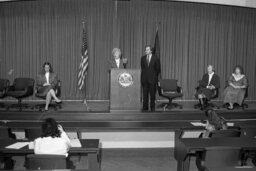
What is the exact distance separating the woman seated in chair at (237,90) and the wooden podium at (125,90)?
260cm

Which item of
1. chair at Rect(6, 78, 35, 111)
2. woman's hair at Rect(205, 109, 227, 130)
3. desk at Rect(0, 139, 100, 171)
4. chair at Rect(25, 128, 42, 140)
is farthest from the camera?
chair at Rect(6, 78, 35, 111)

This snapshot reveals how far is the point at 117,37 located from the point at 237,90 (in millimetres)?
3841

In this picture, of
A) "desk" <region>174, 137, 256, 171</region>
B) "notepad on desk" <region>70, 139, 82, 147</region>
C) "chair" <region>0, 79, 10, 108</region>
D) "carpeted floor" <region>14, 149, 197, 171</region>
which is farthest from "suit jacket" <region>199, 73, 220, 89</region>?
"notepad on desk" <region>70, 139, 82, 147</region>

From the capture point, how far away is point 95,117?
6.64 meters

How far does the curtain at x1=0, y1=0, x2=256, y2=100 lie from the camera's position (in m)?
9.39

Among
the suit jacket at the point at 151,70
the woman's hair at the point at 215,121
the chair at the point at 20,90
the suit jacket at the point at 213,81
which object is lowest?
the woman's hair at the point at 215,121

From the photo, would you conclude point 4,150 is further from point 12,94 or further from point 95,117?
point 12,94

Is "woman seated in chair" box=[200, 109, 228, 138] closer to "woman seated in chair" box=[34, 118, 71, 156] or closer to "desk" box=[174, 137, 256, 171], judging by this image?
"desk" box=[174, 137, 256, 171]

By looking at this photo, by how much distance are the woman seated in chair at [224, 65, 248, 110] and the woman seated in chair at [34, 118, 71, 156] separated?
564 cm

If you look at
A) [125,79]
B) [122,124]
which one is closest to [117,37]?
[125,79]

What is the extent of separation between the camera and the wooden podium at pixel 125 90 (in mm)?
6809

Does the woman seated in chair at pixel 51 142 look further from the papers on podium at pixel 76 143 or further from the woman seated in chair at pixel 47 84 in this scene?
the woman seated in chair at pixel 47 84

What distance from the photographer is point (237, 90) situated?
7.99 metres

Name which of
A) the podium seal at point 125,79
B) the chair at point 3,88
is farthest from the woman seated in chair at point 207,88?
the chair at point 3,88
